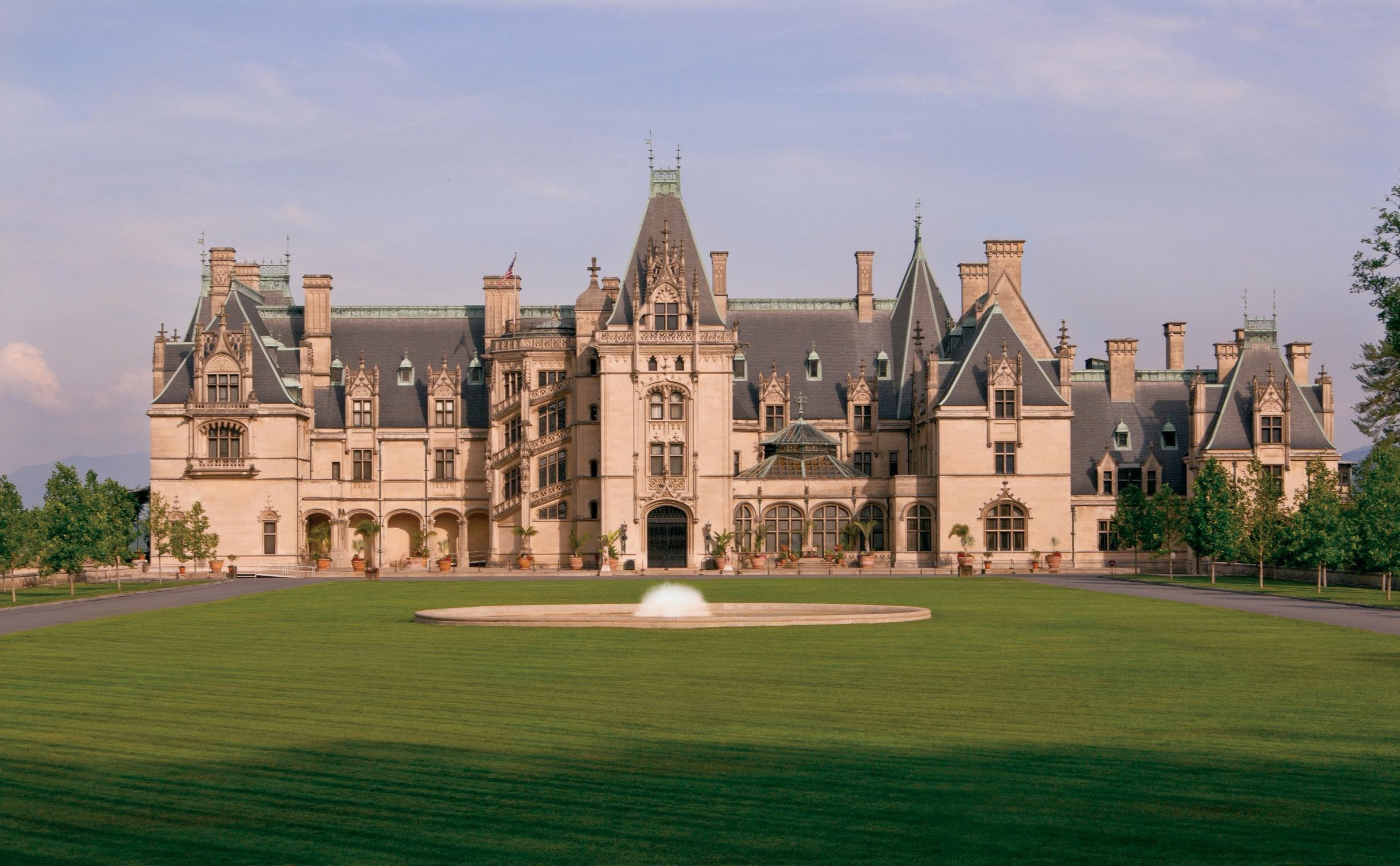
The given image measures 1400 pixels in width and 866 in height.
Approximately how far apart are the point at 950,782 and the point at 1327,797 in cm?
356

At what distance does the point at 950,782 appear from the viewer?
15500 millimetres

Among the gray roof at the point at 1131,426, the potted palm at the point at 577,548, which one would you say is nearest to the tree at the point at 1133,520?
the gray roof at the point at 1131,426

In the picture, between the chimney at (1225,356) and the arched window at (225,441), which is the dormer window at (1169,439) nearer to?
the chimney at (1225,356)

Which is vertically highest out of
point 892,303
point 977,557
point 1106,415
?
point 892,303

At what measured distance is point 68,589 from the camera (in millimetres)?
63188

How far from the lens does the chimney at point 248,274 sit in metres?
95.6

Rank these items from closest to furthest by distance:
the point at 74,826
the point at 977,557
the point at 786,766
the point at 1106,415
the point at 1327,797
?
the point at 74,826 → the point at 1327,797 → the point at 786,766 → the point at 977,557 → the point at 1106,415

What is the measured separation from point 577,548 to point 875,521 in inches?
644

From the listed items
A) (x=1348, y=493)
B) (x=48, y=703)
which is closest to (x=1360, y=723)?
(x=48, y=703)

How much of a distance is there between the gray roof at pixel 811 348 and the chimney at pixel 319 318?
78.5ft

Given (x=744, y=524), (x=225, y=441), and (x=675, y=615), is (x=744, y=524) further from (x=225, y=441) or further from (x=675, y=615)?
(x=675, y=615)

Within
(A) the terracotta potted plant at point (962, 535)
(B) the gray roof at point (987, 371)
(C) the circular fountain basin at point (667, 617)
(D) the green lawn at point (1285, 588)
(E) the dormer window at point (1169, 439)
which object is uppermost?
(B) the gray roof at point (987, 371)

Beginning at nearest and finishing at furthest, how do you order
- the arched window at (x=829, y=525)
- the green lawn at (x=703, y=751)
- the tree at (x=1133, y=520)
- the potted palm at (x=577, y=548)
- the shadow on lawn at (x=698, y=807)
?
the shadow on lawn at (x=698, y=807) → the green lawn at (x=703, y=751) → the tree at (x=1133, y=520) → the potted palm at (x=577, y=548) → the arched window at (x=829, y=525)

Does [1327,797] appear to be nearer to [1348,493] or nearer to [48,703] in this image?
[48,703]
